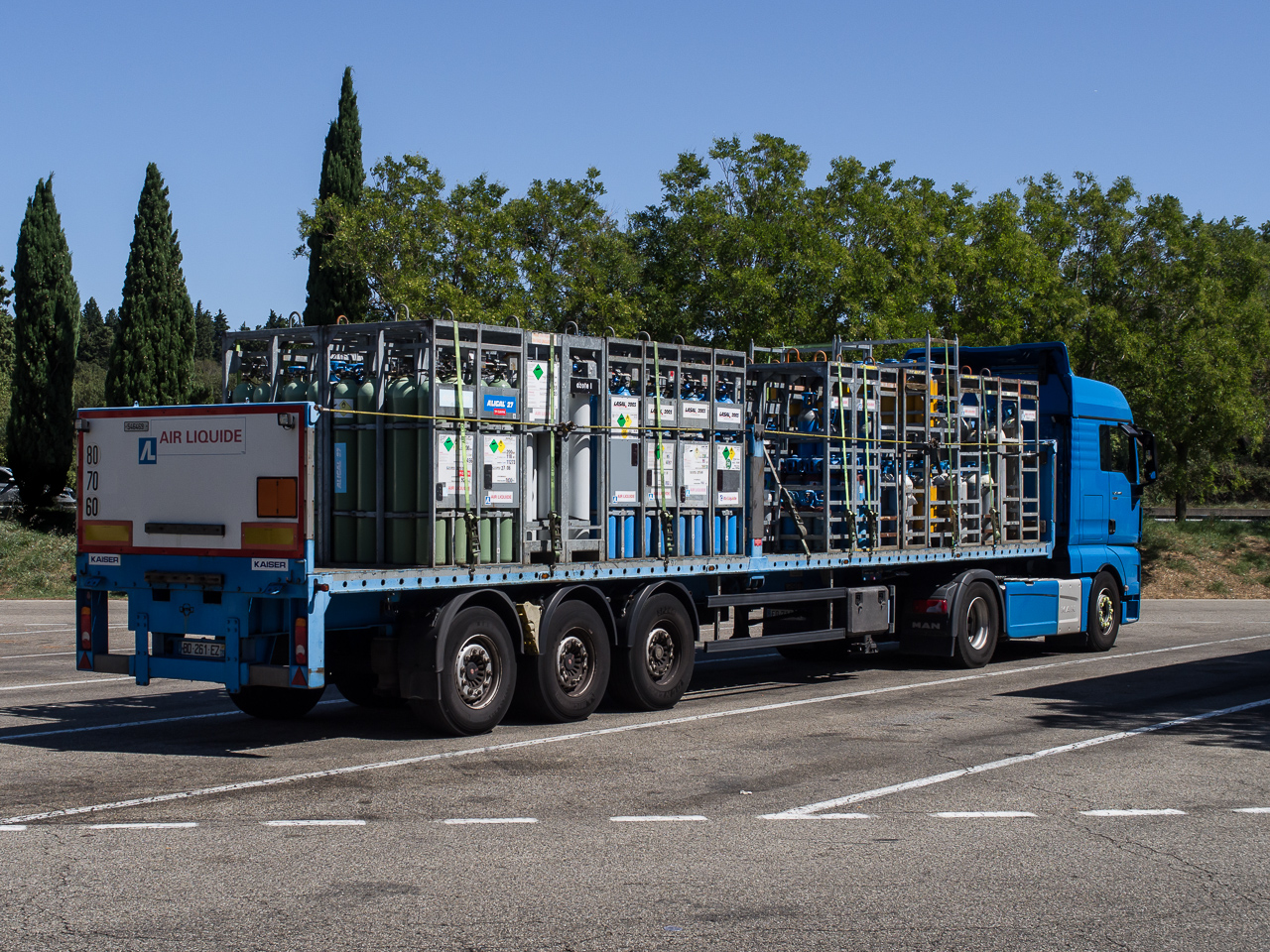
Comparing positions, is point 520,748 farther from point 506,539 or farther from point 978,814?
point 978,814

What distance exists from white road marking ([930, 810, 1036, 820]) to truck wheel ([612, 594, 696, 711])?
4.14m

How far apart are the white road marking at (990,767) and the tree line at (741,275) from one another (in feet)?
57.2

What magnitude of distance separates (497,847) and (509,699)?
371cm

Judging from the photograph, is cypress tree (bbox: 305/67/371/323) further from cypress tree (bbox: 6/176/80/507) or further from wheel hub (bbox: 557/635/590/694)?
wheel hub (bbox: 557/635/590/694)

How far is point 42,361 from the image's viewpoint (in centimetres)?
3238

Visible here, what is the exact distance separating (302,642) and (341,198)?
25.9m

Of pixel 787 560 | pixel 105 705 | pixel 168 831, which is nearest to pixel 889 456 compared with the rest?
pixel 787 560

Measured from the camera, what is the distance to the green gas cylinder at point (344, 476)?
10.9m

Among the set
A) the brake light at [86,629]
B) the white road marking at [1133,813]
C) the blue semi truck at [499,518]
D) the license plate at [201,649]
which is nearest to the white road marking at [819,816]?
the white road marking at [1133,813]

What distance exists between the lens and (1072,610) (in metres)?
17.6

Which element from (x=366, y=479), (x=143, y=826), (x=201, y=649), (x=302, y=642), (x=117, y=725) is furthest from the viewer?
(x=117, y=725)

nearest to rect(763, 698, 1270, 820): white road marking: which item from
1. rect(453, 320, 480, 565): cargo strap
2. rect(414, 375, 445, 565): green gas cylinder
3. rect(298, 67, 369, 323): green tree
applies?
rect(453, 320, 480, 565): cargo strap

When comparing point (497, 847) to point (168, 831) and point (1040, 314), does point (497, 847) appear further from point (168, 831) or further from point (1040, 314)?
point (1040, 314)

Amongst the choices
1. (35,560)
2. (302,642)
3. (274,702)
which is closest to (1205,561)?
(35,560)
